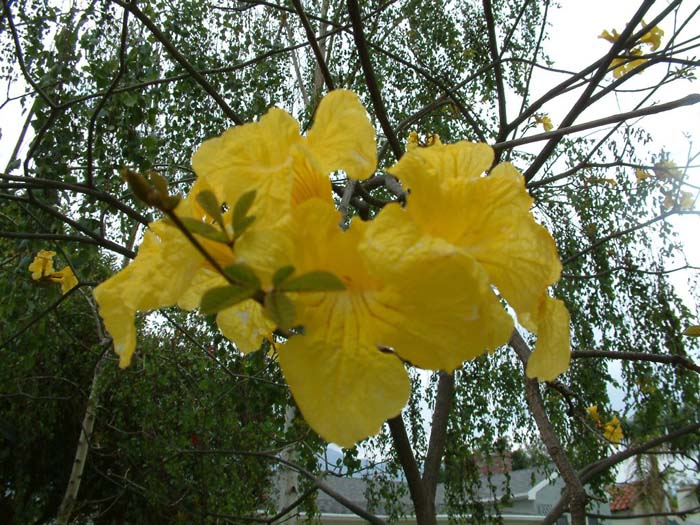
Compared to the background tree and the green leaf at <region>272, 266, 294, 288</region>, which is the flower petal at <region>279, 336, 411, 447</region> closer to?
the green leaf at <region>272, 266, 294, 288</region>

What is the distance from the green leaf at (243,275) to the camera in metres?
0.32

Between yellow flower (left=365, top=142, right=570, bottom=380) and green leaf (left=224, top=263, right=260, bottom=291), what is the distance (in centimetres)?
8

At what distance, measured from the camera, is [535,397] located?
134cm

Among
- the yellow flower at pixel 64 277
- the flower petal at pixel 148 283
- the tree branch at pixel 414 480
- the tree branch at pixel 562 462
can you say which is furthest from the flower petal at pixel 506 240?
the yellow flower at pixel 64 277

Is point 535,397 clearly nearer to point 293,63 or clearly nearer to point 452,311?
point 452,311

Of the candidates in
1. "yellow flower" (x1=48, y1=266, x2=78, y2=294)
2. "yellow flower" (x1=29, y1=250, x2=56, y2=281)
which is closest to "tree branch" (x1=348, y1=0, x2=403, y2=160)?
"yellow flower" (x1=48, y1=266, x2=78, y2=294)

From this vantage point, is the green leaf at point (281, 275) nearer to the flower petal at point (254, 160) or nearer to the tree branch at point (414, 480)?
the flower petal at point (254, 160)

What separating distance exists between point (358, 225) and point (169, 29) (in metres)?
4.16

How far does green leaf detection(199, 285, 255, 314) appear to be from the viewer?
31cm

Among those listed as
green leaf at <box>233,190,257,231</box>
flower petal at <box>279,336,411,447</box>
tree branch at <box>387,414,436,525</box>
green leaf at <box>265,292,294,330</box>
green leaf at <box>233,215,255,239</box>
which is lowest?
tree branch at <box>387,414,436,525</box>

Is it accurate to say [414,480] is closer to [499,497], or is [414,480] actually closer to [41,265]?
[41,265]

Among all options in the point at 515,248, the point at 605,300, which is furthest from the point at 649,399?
the point at 515,248

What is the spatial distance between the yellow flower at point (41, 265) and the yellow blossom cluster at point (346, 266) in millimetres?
2882

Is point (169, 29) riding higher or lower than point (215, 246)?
higher
